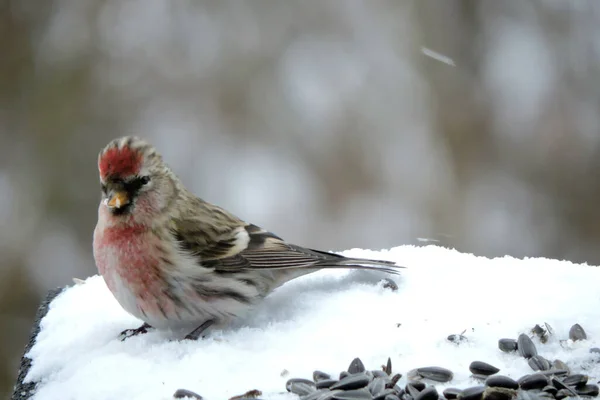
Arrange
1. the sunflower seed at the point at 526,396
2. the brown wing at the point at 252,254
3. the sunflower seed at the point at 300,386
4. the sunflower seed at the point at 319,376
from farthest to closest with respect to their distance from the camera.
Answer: the brown wing at the point at 252,254 < the sunflower seed at the point at 319,376 < the sunflower seed at the point at 300,386 < the sunflower seed at the point at 526,396

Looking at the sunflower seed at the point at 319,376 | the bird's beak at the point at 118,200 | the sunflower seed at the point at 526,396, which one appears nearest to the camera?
the sunflower seed at the point at 526,396

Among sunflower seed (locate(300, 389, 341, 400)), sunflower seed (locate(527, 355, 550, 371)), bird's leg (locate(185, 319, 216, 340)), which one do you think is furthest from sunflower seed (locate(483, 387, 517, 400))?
bird's leg (locate(185, 319, 216, 340))

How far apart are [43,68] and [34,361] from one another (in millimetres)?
3991

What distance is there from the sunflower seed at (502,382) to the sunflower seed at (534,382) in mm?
24

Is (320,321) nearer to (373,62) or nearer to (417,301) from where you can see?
(417,301)

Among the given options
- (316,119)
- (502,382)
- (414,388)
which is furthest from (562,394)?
(316,119)

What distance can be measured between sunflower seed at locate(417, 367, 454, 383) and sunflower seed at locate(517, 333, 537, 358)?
0.28 m

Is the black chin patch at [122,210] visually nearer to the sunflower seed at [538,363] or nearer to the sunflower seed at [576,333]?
→ the sunflower seed at [538,363]

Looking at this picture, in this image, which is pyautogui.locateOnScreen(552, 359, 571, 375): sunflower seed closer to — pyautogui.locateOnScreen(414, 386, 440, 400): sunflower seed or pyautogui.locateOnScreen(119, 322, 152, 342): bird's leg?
pyautogui.locateOnScreen(414, 386, 440, 400): sunflower seed

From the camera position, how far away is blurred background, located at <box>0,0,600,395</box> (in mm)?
5988

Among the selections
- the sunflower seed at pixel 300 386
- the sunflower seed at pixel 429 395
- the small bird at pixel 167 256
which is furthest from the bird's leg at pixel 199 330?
the sunflower seed at pixel 429 395

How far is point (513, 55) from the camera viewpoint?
21.0ft

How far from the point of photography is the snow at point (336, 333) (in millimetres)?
2391

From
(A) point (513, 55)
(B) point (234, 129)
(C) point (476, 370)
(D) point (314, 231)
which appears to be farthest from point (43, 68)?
(C) point (476, 370)
